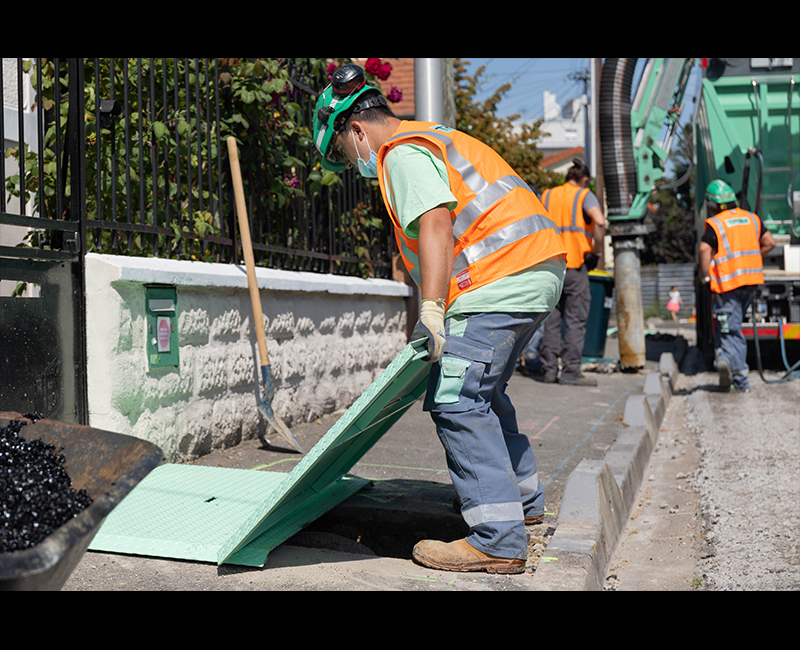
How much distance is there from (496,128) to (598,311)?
158 inches

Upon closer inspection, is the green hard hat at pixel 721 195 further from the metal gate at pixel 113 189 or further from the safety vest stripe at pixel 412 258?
the safety vest stripe at pixel 412 258

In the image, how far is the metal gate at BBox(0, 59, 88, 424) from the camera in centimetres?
313

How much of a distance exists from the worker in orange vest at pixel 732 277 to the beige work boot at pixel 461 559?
5.65 meters

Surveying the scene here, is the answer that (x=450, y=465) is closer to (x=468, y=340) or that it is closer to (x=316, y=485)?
(x=468, y=340)

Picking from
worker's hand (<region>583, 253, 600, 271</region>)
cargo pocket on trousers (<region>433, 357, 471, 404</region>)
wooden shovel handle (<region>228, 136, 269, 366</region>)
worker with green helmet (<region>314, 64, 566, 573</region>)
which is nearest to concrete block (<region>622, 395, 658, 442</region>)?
worker's hand (<region>583, 253, 600, 271</region>)

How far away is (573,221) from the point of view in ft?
24.8

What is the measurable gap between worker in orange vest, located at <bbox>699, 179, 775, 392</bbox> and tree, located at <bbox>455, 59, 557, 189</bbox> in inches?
175

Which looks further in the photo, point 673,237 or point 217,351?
point 673,237

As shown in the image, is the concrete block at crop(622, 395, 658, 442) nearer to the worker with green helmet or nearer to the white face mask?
the worker with green helmet

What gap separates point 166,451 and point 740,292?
606cm

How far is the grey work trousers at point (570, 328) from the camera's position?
25.1ft

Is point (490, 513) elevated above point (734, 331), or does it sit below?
below

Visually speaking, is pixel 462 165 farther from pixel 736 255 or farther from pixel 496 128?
pixel 496 128

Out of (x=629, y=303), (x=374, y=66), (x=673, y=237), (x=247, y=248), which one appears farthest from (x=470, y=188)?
(x=673, y=237)
